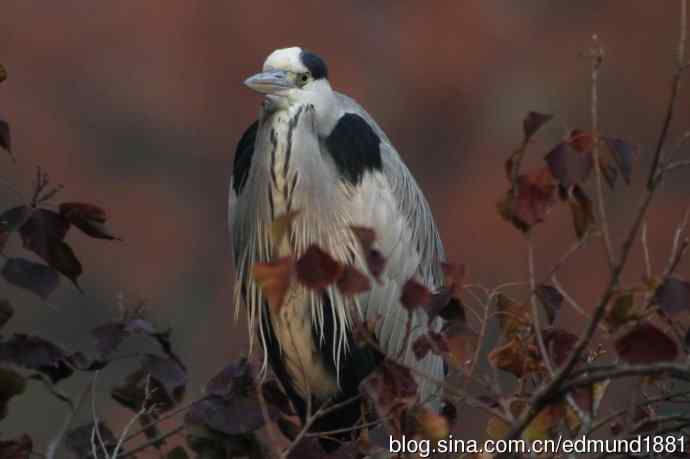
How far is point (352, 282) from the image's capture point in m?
1.14

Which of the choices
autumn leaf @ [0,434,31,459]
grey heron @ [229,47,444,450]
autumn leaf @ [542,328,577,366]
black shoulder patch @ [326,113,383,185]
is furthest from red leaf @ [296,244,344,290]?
black shoulder patch @ [326,113,383,185]

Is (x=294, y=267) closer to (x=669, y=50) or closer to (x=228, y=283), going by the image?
(x=228, y=283)

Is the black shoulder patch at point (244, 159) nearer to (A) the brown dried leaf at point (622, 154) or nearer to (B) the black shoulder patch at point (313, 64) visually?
(B) the black shoulder patch at point (313, 64)

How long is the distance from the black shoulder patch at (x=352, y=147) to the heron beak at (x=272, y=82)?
12cm

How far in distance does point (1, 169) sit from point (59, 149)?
0.67ft

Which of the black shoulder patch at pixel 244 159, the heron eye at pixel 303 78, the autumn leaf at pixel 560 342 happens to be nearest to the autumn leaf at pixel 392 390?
the autumn leaf at pixel 560 342

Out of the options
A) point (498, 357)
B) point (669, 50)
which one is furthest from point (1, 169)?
point (498, 357)

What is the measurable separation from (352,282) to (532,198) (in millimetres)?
185

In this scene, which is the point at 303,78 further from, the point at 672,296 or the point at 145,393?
the point at 672,296

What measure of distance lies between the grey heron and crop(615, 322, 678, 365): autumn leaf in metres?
0.87

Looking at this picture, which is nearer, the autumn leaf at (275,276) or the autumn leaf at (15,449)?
the autumn leaf at (275,276)

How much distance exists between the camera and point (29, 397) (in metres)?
4.18

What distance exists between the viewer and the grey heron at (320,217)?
1.99 meters

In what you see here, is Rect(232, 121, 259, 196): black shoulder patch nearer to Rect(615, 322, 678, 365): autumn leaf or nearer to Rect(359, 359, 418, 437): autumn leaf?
Rect(359, 359, 418, 437): autumn leaf
